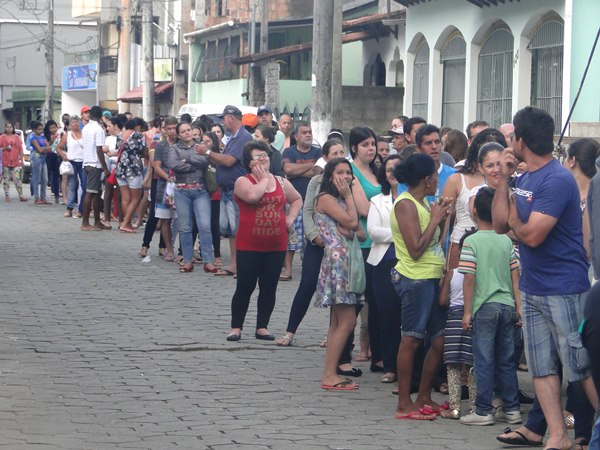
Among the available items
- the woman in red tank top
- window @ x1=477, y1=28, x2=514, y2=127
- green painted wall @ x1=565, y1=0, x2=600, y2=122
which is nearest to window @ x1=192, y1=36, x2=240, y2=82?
window @ x1=477, y1=28, x2=514, y2=127

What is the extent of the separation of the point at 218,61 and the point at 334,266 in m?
39.6

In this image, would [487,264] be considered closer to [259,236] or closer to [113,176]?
[259,236]

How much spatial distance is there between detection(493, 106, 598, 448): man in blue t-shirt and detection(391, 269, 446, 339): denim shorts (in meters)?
1.15

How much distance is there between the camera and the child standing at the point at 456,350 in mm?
8109

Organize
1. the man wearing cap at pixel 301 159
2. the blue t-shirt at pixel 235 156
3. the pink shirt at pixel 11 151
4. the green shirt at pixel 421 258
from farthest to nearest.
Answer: the pink shirt at pixel 11 151 < the blue t-shirt at pixel 235 156 < the man wearing cap at pixel 301 159 < the green shirt at pixel 421 258

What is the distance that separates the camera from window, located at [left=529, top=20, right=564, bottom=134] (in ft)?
65.4

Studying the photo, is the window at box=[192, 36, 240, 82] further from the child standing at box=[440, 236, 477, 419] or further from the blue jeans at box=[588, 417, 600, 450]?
the blue jeans at box=[588, 417, 600, 450]

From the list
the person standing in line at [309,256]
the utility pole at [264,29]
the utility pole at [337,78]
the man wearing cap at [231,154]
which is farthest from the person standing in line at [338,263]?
the utility pole at [264,29]

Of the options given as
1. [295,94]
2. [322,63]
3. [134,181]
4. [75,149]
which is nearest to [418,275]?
[134,181]

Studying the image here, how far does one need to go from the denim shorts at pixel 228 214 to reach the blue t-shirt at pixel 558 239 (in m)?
8.45

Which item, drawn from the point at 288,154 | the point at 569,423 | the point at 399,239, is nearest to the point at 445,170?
the point at 399,239

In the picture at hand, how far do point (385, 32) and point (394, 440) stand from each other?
A: 2439 centimetres

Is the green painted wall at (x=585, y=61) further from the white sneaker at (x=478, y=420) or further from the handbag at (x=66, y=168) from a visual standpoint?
the white sneaker at (x=478, y=420)

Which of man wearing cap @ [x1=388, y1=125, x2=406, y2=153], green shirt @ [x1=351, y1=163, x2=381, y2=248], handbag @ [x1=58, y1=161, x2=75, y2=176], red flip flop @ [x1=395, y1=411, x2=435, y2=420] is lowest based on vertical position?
red flip flop @ [x1=395, y1=411, x2=435, y2=420]
